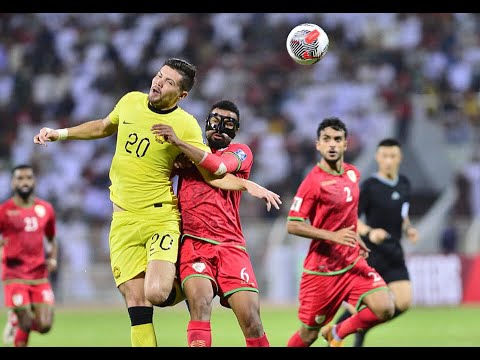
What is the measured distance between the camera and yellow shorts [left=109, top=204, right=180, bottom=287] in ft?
22.2

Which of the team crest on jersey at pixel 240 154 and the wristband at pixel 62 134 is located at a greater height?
the wristband at pixel 62 134

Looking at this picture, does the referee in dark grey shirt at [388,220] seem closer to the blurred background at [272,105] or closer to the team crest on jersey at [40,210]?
the team crest on jersey at [40,210]

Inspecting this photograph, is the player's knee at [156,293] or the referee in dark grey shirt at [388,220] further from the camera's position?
the referee in dark grey shirt at [388,220]

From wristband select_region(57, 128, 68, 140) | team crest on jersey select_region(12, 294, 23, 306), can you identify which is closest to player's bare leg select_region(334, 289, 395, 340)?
wristband select_region(57, 128, 68, 140)

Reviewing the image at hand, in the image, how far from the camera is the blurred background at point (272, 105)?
17469 millimetres

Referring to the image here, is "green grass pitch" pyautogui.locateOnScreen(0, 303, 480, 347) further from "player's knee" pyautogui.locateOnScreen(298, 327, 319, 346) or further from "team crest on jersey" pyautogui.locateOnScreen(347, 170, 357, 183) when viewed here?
"team crest on jersey" pyautogui.locateOnScreen(347, 170, 357, 183)

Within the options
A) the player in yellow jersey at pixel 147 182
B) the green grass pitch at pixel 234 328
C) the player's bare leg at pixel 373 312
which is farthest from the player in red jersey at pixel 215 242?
the green grass pitch at pixel 234 328

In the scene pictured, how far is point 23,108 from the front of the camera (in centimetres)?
2086

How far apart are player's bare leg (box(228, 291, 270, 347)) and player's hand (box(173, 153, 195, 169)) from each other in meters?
1.04

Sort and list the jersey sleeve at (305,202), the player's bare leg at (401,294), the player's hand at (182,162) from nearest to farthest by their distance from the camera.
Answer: the player's hand at (182,162), the jersey sleeve at (305,202), the player's bare leg at (401,294)

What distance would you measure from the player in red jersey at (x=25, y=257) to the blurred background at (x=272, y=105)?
7086mm

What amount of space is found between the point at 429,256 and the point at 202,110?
639cm

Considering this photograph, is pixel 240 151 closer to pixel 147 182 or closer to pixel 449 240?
pixel 147 182
